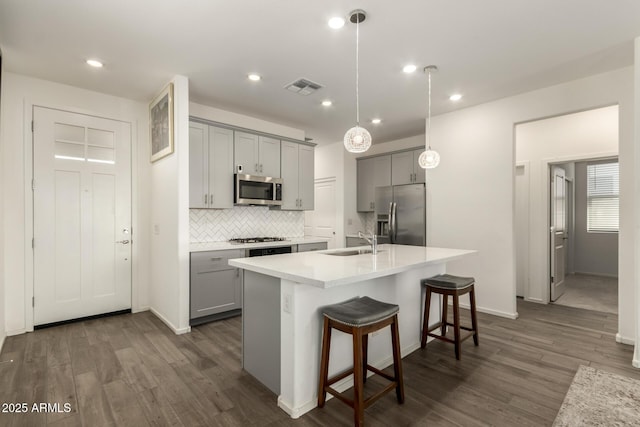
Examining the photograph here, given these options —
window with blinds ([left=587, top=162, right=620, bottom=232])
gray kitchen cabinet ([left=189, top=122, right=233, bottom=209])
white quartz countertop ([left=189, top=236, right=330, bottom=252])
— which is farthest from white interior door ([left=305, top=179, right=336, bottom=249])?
window with blinds ([left=587, top=162, right=620, bottom=232])

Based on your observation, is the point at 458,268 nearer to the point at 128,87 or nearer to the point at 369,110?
the point at 369,110

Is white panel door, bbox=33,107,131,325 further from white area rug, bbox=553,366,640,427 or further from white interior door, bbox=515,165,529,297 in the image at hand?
white interior door, bbox=515,165,529,297

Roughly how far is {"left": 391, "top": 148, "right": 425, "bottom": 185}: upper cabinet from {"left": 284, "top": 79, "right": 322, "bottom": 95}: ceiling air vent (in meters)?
2.38

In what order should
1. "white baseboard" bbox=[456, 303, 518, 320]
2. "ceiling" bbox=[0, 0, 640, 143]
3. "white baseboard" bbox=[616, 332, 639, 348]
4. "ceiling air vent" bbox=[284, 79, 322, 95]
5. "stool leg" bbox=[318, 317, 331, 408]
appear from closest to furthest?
1. "stool leg" bbox=[318, 317, 331, 408]
2. "ceiling" bbox=[0, 0, 640, 143]
3. "white baseboard" bbox=[616, 332, 639, 348]
4. "ceiling air vent" bbox=[284, 79, 322, 95]
5. "white baseboard" bbox=[456, 303, 518, 320]

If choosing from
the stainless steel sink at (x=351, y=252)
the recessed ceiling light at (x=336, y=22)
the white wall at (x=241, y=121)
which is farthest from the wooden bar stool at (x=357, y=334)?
the white wall at (x=241, y=121)

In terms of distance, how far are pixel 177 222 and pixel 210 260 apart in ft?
1.92

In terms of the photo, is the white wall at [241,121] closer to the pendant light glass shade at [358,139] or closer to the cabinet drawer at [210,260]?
the cabinet drawer at [210,260]

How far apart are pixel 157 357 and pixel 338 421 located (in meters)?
1.75

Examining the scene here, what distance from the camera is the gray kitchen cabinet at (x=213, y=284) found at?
11.3 ft

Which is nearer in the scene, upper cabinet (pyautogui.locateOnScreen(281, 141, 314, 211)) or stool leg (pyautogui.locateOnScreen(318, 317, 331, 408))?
stool leg (pyautogui.locateOnScreen(318, 317, 331, 408))

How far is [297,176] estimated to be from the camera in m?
5.07

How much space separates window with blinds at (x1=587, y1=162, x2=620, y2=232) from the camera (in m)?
6.34

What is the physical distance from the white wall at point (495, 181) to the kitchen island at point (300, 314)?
170 cm

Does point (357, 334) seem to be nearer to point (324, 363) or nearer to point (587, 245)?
point (324, 363)
